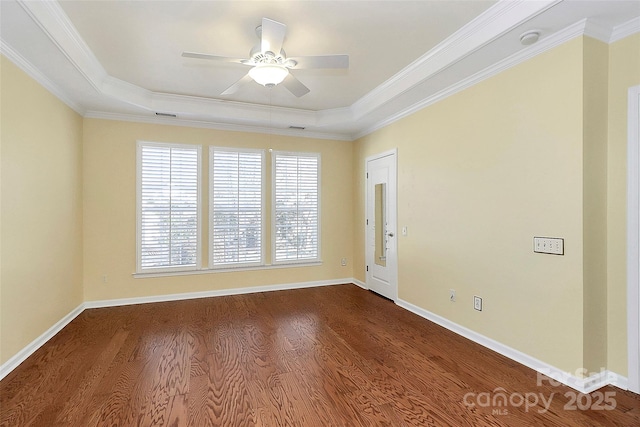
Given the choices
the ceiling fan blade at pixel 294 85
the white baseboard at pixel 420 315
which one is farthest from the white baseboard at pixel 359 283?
the ceiling fan blade at pixel 294 85

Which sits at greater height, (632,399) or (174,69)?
(174,69)

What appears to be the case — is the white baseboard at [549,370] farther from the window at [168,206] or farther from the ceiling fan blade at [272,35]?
the window at [168,206]

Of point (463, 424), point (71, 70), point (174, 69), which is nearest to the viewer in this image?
point (463, 424)

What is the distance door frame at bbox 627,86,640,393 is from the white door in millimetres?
2489

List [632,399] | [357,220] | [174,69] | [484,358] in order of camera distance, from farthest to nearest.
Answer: [357,220], [174,69], [484,358], [632,399]

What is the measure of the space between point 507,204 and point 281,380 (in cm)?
254

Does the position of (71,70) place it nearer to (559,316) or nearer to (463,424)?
(463,424)

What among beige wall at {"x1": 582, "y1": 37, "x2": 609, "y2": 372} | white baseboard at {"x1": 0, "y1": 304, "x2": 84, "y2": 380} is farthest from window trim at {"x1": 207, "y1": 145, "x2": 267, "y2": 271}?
→ beige wall at {"x1": 582, "y1": 37, "x2": 609, "y2": 372}

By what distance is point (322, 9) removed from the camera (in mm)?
2426

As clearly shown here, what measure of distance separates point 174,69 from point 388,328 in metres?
3.80

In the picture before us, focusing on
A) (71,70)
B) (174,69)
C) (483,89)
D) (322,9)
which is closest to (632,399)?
(483,89)

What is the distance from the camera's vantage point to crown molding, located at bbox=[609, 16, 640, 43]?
7.39 ft

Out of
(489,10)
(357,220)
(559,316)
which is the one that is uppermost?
(489,10)

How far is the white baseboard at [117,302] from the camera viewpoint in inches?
108
